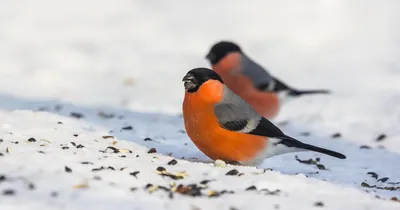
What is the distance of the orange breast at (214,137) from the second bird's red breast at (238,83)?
1922 millimetres

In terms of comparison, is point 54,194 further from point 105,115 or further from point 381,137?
point 381,137

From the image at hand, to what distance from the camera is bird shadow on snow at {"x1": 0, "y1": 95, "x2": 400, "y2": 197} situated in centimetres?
561

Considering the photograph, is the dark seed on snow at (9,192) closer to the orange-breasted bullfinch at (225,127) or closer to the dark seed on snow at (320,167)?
the orange-breasted bullfinch at (225,127)

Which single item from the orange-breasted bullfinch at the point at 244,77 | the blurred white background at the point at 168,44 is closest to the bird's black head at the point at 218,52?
the orange-breasted bullfinch at the point at 244,77

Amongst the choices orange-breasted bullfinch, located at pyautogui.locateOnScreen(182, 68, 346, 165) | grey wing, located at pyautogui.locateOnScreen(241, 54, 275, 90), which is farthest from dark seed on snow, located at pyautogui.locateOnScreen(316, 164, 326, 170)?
grey wing, located at pyautogui.locateOnScreen(241, 54, 275, 90)

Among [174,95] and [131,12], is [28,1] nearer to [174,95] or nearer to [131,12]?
[131,12]

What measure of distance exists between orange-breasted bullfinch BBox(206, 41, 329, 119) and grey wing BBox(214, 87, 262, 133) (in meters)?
1.72

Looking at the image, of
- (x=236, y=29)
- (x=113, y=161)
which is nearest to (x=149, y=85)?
(x=236, y=29)

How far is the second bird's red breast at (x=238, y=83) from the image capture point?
7188 mm

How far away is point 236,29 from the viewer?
12.4 meters

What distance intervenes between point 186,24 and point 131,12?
111cm

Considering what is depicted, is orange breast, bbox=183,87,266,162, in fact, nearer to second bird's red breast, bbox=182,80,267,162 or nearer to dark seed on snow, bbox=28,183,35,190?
second bird's red breast, bbox=182,80,267,162

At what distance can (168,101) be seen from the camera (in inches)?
354

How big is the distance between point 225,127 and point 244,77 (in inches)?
82.4
